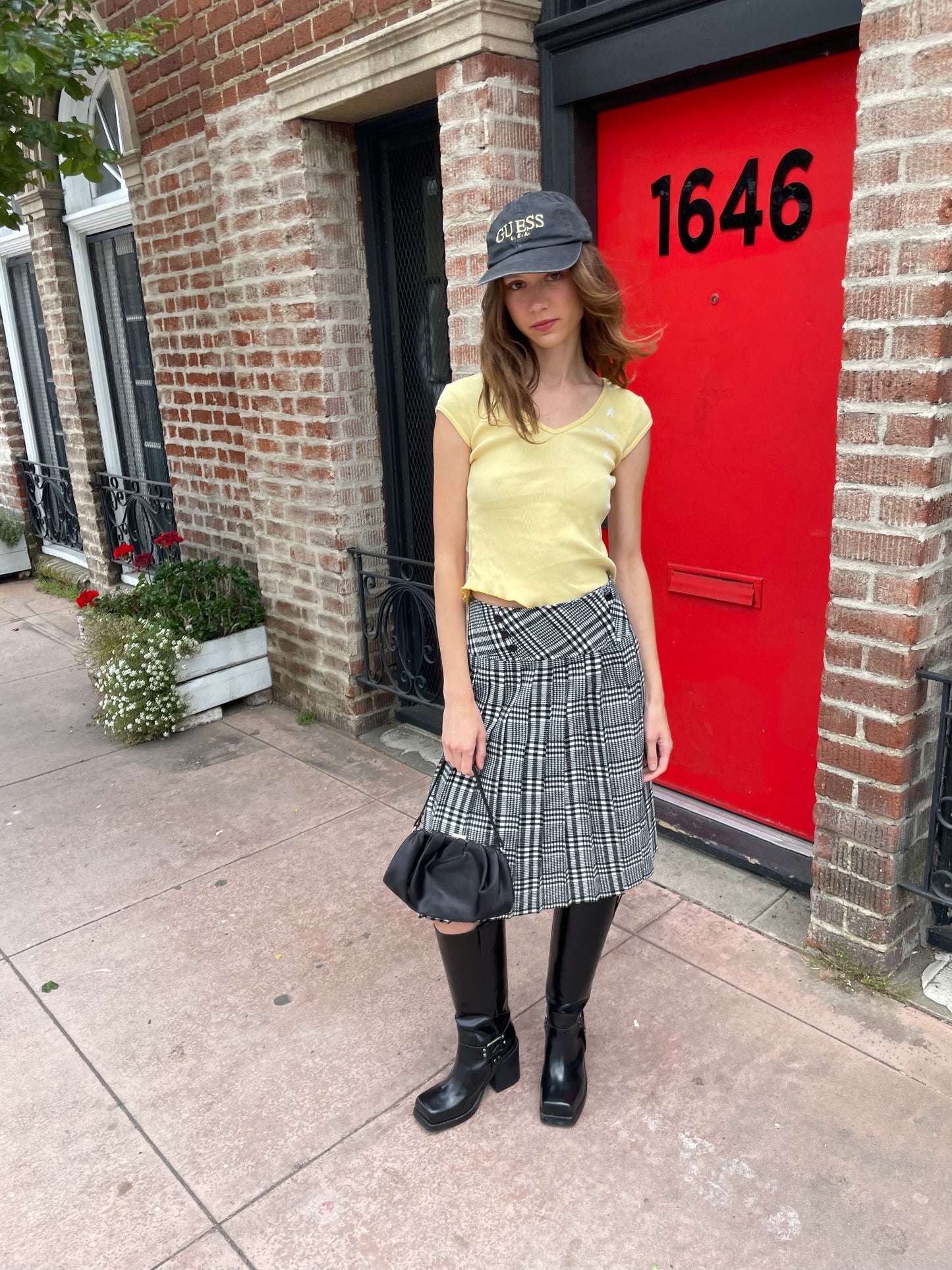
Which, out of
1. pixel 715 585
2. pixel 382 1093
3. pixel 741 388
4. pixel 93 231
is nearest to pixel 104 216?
pixel 93 231

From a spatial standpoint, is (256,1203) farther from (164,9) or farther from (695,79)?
(164,9)

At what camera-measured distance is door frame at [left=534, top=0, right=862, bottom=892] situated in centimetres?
260

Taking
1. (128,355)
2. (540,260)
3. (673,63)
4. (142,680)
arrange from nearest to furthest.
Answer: (540,260) → (673,63) → (142,680) → (128,355)

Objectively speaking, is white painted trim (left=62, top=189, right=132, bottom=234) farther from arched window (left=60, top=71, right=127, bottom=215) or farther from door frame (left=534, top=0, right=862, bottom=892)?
door frame (left=534, top=0, right=862, bottom=892)

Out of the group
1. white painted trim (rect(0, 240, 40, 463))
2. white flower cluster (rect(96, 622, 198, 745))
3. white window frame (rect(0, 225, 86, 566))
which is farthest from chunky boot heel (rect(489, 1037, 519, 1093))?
white painted trim (rect(0, 240, 40, 463))

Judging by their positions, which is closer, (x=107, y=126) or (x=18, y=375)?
(x=107, y=126)

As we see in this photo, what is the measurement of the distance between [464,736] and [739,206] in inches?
76.8

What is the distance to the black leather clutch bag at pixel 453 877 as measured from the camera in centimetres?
204

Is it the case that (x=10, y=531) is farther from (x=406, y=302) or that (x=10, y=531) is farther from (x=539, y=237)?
(x=539, y=237)

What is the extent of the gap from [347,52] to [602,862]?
10.3 feet

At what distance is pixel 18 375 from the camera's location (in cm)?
836

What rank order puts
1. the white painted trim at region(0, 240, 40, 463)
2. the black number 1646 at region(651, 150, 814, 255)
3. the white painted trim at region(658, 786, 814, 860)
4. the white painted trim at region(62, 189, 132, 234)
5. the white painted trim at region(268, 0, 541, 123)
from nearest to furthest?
the black number 1646 at region(651, 150, 814, 255) < the white painted trim at region(268, 0, 541, 123) < the white painted trim at region(658, 786, 814, 860) < the white painted trim at region(62, 189, 132, 234) < the white painted trim at region(0, 240, 40, 463)

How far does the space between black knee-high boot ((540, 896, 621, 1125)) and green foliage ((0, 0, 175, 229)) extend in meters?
3.38

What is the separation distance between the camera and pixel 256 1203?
7.00 ft
